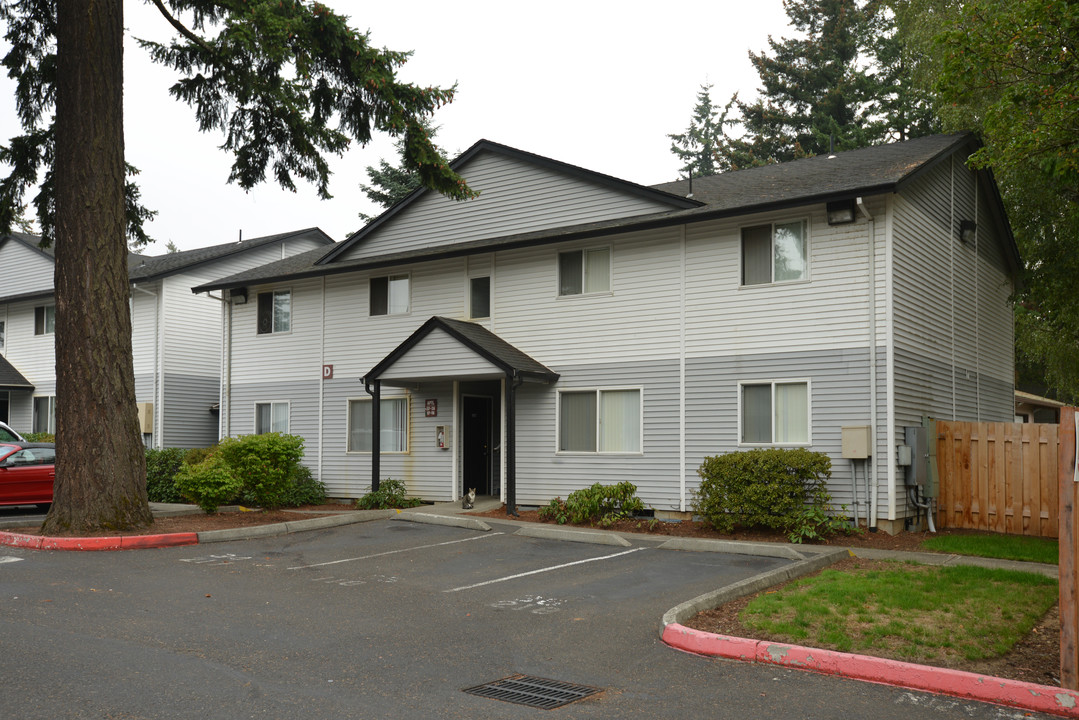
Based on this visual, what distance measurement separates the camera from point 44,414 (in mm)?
29203

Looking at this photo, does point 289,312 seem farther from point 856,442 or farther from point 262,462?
point 856,442

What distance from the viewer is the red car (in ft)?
58.1

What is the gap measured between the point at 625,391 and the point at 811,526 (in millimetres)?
4531

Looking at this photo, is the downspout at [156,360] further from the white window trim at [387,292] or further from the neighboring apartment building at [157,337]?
Result: the white window trim at [387,292]

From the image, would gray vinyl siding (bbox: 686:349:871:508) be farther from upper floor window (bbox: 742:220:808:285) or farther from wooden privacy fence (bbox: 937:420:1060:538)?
wooden privacy fence (bbox: 937:420:1060:538)

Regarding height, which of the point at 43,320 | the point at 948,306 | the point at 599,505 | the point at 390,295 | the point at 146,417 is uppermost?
the point at 43,320

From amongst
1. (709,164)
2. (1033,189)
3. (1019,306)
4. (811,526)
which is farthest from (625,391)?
(709,164)

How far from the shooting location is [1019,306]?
2698 centimetres

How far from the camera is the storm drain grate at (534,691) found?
6.14 meters

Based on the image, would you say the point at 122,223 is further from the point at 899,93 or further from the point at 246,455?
the point at 899,93

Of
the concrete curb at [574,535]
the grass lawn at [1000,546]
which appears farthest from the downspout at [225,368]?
the grass lawn at [1000,546]

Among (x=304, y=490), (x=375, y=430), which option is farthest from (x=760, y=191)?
(x=304, y=490)

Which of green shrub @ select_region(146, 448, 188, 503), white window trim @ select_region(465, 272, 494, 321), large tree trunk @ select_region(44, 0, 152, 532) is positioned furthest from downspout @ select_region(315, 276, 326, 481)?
large tree trunk @ select_region(44, 0, 152, 532)

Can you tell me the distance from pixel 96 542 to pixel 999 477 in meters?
14.2
